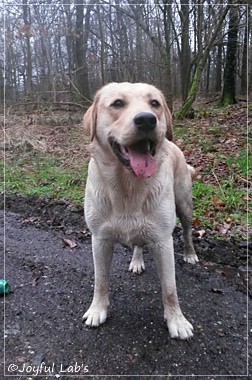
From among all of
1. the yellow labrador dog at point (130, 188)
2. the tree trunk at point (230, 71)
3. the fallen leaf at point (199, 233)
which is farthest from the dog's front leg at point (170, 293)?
the tree trunk at point (230, 71)

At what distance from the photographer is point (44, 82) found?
12.6m

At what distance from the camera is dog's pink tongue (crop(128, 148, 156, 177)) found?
1.89 metres

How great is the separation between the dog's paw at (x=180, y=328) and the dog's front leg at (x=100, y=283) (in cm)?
48

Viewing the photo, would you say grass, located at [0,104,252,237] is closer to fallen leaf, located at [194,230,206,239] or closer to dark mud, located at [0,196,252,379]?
fallen leaf, located at [194,230,206,239]

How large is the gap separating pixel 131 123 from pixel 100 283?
120 cm

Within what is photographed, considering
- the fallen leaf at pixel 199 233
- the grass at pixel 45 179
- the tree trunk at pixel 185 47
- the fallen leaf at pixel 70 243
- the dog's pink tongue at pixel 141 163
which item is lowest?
the fallen leaf at pixel 70 243

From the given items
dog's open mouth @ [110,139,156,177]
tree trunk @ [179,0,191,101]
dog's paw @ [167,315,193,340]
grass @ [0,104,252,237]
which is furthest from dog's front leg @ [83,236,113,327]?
tree trunk @ [179,0,191,101]

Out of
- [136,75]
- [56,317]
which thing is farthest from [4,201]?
[136,75]

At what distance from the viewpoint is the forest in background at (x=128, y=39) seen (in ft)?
27.5

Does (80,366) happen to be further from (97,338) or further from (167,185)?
(167,185)

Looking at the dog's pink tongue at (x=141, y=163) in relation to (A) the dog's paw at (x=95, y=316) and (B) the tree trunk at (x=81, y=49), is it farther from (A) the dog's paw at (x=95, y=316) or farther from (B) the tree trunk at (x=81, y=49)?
(B) the tree trunk at (x=81, y=49)

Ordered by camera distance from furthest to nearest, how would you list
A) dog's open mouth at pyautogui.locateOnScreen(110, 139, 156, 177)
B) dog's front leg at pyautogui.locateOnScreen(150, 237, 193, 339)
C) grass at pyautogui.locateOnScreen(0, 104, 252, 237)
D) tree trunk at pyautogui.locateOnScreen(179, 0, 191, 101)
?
tree trunk at pyautogui.locateOnScreen(179, 0, 191, 101), grass at pyautogui.locateOnScreen(0, 104, 252, 237), dog's front leg at pyautogui.locateOnScreen(150, 237, 193, 339), dog's open mouth at pyautogui.locateOnScreen(110, 139, 156, 177)

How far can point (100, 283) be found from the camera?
7.72 feet

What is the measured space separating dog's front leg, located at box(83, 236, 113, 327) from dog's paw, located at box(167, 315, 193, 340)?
0.48m
